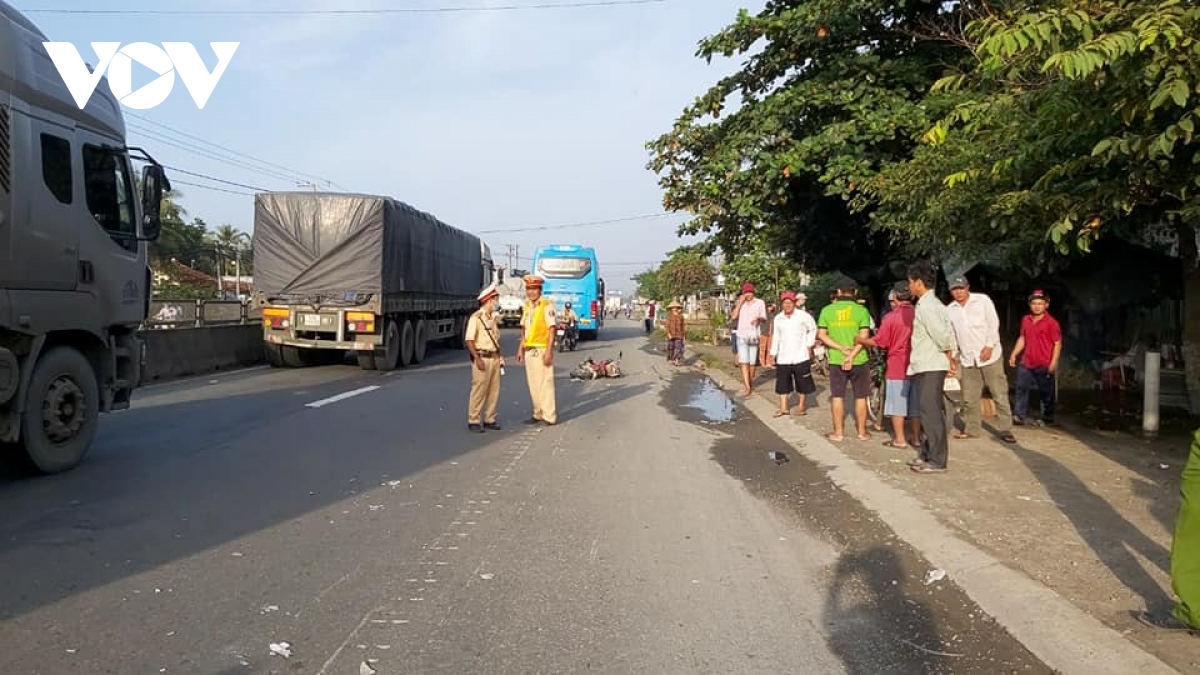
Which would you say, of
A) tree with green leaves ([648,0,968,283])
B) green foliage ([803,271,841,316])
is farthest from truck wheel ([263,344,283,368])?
green foliage ([803,271,841,316])

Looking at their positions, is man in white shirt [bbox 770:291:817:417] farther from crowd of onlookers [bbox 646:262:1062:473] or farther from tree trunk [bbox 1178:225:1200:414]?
tree trunk [bbox 1178:225:1200:414]

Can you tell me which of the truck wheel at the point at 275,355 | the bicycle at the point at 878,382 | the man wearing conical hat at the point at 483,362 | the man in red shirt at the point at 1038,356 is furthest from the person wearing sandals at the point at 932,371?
the truck wheel at the point at 275,355

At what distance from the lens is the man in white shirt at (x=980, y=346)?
9961mm

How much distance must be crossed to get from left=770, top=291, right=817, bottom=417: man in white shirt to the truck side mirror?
287 inches

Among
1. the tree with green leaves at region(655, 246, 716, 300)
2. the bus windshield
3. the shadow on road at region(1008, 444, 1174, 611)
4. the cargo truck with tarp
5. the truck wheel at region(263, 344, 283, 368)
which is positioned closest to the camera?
the shadow on road at region(1008, 444, 1174, 611)

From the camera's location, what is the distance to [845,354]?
9984 mm

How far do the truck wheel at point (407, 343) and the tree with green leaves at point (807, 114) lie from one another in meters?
6.83

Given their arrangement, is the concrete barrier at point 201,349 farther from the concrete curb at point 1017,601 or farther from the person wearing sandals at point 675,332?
the concrete curb at point 1017,601

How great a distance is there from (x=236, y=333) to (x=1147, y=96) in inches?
687

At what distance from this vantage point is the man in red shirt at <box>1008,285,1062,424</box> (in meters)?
10.6

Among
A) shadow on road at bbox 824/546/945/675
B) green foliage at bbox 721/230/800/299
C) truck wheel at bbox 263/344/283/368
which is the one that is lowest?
shadow on road at bbox 824/546/945/675

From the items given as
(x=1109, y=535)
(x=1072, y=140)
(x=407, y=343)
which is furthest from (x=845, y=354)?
(x=407, y=343)

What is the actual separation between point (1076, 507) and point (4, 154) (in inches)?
332

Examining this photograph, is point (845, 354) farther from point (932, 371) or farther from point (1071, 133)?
point (1071, 133)
